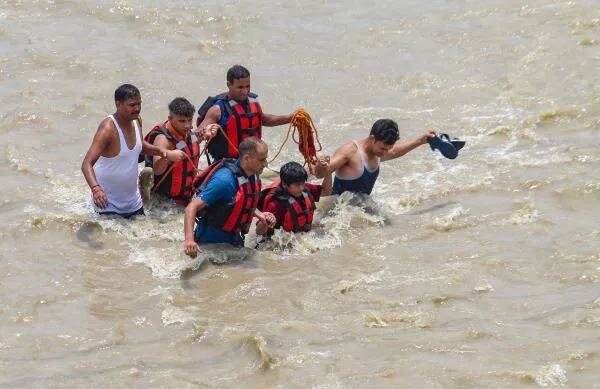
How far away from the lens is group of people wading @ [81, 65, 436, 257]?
723cm

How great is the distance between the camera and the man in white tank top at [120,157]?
7645mm

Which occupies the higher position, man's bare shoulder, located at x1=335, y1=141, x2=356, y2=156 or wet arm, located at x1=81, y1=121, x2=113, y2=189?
wet arm, located at x1=81, y1=121, x2=113, y2=189

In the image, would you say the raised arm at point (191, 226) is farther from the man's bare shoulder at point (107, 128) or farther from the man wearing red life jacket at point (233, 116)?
the man wearing red life jacket at point (233, 116)

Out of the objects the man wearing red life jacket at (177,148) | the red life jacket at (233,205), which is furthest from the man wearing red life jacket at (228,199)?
the man wearing red life jacket at (177,148)

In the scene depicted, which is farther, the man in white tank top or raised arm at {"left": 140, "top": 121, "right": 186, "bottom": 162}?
raised arm at {"left": 140, "top": 121, "right": 186, "bottom": 162}

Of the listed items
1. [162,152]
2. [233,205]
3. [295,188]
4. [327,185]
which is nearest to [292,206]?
[295,188]

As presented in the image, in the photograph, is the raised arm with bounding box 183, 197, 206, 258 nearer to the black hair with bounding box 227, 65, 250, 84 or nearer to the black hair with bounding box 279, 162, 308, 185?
the black hair with bounding box 279, 162, 308, 185

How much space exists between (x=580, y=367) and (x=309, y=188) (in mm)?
2843

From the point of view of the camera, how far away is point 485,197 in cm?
891

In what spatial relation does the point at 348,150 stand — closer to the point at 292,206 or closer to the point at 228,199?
the point at 292,206

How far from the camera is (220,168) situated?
726cm

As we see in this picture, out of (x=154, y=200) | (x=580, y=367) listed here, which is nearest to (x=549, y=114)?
(x=154, y=200)

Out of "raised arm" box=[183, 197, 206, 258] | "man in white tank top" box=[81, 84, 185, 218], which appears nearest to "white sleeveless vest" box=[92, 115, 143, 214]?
"man in white tank top" box=[81, 84, 185, 218]

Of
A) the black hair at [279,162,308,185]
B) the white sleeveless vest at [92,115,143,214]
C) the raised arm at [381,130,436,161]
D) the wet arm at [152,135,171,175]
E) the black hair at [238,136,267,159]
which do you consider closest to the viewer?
the black hair at [238,136,267,159]
